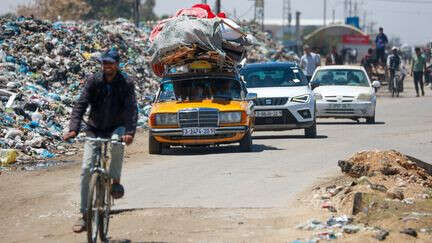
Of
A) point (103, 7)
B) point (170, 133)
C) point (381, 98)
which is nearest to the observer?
point (170, 133)

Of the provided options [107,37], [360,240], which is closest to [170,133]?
[360,240]

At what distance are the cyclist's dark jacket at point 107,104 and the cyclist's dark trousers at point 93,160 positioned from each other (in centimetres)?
8

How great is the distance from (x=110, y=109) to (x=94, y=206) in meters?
1.13

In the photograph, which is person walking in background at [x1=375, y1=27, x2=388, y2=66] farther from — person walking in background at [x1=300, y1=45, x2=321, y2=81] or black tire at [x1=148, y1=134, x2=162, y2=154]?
black tire at [x1=148, y1=134, x2=162, y2=154]

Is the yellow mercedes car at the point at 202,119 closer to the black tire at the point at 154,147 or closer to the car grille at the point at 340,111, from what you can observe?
the black tire at the point at 154,147

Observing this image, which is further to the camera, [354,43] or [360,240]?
[354,43]

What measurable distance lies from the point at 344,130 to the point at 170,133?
7.76 metres

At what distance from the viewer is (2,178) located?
17797mm

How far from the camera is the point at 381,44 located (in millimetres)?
47719

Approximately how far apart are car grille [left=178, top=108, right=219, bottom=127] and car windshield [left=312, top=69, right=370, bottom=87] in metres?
10.4

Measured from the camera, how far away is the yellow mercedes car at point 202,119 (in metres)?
20.4

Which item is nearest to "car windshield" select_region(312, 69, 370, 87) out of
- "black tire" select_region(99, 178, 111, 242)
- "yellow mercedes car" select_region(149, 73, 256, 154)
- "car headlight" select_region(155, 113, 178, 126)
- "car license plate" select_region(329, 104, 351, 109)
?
"car license plate" select_region(329, 104, 351, 109)

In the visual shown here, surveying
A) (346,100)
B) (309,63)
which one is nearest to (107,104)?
(346,100)

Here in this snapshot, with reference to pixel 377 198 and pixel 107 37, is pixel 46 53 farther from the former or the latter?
pixel 377 198
